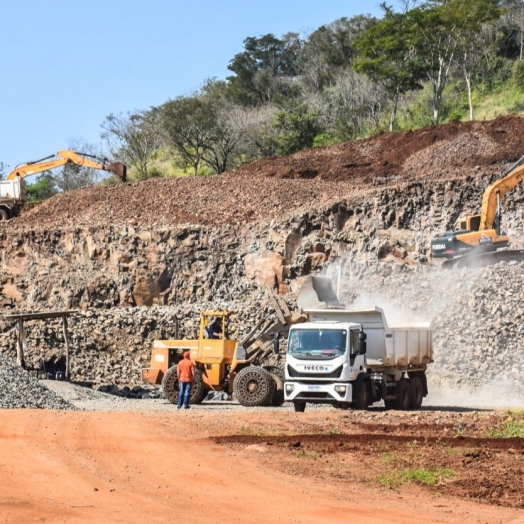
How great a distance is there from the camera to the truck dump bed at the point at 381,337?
78.3 feet

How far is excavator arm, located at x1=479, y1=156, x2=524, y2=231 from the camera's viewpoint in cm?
3669

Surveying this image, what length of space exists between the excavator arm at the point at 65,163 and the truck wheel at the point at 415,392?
27639 mm

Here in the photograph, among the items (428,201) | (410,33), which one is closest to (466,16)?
(410,33)

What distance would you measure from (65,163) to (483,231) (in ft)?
76.3

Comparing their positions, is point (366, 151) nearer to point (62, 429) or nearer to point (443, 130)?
point (443, 130)

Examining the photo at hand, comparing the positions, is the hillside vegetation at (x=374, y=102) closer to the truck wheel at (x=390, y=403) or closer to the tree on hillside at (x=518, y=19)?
the tree on hillside at (x=518, y=19)

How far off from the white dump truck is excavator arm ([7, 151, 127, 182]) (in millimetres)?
27370

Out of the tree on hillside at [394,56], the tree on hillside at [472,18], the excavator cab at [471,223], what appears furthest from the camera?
the tree on hillside at [394,56]

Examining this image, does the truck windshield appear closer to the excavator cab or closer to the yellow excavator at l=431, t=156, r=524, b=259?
the yellow excavator at l=431, t=156, r=524, b=259

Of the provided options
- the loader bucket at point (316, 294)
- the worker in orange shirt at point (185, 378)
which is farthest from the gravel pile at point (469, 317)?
the worker in orange shirt at point (185, 378)

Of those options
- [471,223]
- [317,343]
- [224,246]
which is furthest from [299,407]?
[224,246]

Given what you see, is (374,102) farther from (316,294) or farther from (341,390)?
(341,390)

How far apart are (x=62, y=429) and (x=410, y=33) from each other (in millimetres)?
48791

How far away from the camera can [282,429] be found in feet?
62.7
